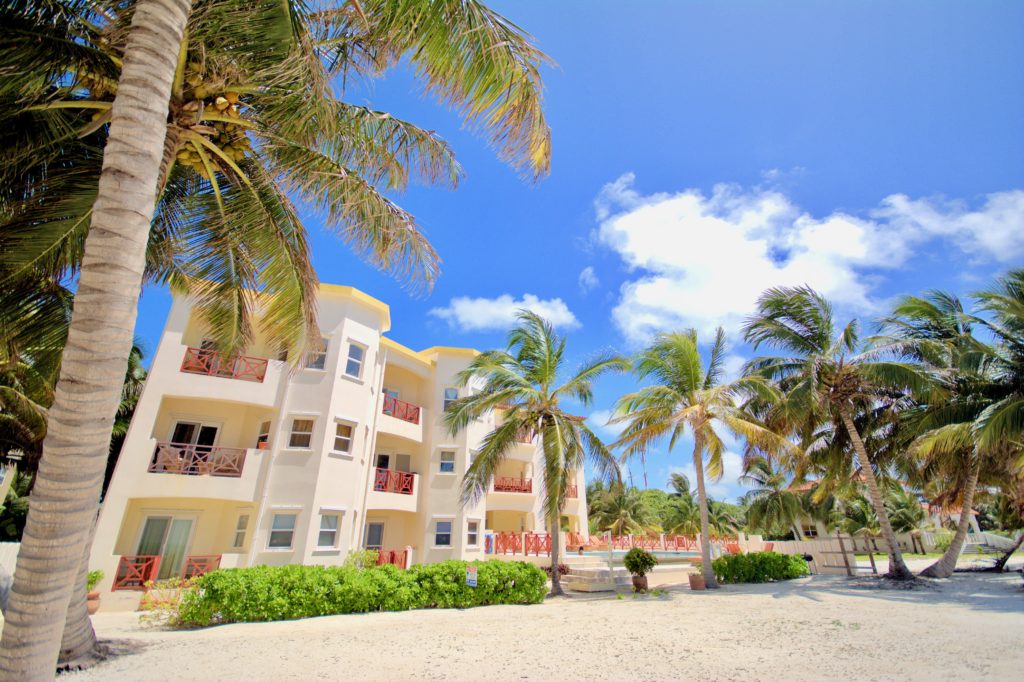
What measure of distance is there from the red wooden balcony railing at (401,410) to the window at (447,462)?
200 cm

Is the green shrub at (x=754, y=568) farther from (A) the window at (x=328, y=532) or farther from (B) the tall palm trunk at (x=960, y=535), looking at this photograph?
(A) the window at (x=328, y=532)

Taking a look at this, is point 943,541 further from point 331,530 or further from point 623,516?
point 331,530

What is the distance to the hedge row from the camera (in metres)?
10.5

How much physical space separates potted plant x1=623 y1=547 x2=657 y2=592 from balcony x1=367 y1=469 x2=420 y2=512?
29.4 feet

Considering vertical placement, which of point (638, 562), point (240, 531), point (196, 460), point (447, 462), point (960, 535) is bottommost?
point (638, 562)

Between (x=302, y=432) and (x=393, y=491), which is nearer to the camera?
(x=302, y=432)

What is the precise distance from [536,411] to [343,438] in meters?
7.06

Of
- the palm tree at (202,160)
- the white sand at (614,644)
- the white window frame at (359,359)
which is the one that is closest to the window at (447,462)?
the white window frame at (359,359)

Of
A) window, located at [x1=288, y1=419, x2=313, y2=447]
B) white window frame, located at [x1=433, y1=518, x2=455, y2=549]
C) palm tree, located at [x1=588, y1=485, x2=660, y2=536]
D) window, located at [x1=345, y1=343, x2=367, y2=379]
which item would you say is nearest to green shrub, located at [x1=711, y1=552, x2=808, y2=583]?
white window frame, located at [x1=433, y1=518, x2=455, y2=549]

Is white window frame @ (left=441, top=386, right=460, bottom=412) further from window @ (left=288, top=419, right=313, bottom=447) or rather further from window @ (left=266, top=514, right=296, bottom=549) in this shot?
window @ (left=266, top=514, right=296, bottom=549)

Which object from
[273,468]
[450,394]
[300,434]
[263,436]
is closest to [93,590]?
[273,468]

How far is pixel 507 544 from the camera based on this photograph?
2344 centimetres

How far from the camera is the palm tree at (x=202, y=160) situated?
114 inches

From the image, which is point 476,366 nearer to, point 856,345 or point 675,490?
point 856,345
